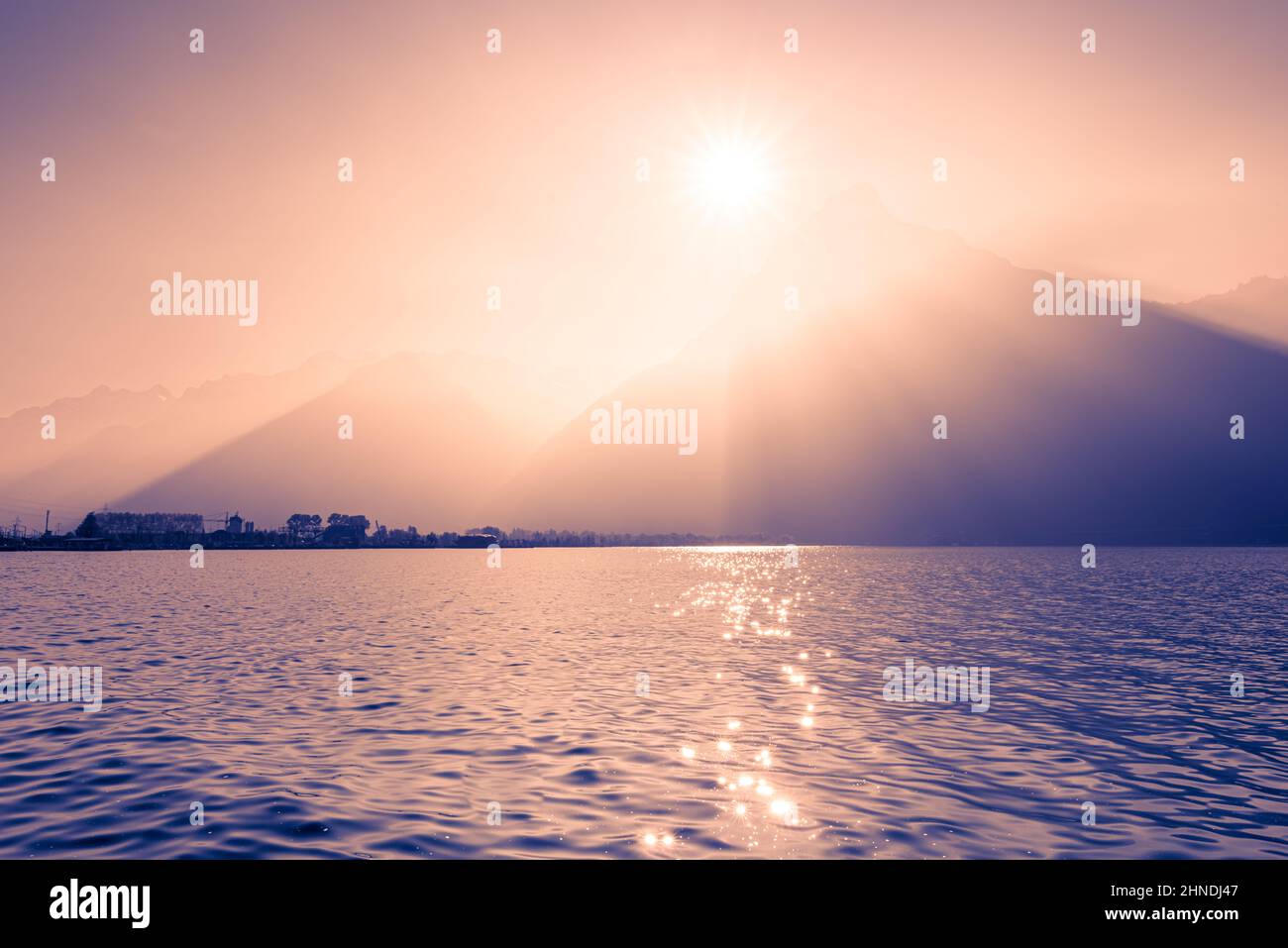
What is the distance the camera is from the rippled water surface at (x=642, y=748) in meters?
15.8

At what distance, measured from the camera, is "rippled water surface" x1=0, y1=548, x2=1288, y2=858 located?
51.9ft

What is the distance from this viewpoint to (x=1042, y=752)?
22922 millimetres

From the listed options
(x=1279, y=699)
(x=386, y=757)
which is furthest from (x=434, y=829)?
(x=1279, y=699)

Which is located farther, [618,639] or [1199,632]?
[1199,632]

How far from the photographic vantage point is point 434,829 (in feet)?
52.6

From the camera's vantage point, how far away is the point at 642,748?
23.1m

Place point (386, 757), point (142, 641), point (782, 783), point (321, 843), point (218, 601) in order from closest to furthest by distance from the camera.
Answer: point (321, 843), point (782, 783), point (386, 757), point (142, 641), point (218, 601)

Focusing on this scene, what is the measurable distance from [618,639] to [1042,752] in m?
32.0

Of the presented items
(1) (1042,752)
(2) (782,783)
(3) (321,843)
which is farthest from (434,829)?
(1) (1042,752)
